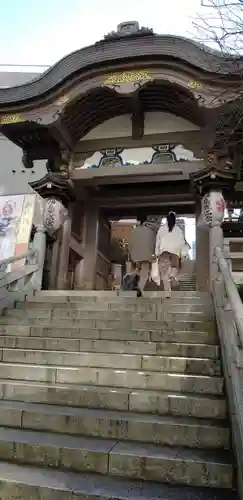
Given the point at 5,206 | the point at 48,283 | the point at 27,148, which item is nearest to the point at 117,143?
the point at 27,148

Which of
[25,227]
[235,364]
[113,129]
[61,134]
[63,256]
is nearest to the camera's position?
[235,364]

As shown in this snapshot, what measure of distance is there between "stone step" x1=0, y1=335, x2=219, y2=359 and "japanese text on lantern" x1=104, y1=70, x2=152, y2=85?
18.9 feet

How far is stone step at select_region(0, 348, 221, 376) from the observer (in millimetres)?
4125

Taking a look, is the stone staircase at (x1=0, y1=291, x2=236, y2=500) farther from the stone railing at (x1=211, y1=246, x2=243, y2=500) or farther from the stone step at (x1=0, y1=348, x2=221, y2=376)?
the stone railing at (x1=211, y1=246, x2=243, y2=500)

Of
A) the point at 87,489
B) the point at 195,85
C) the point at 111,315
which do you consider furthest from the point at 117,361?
the point at 195,85

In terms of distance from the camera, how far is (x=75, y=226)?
10.5m

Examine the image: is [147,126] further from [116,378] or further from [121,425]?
[121,425]

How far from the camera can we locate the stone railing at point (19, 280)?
688 centimetres

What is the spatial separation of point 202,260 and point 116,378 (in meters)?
5.92

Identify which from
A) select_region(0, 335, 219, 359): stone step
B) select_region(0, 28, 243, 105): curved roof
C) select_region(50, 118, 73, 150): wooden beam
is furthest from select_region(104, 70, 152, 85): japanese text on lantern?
select_region(0, 335, 219, 359): stone step

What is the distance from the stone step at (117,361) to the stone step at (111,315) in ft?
3.43

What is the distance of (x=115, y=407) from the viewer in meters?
3.71

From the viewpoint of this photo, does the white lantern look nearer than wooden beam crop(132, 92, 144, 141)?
Yes

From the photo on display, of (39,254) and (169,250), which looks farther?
(39,254)
